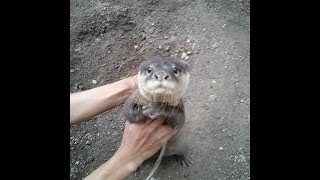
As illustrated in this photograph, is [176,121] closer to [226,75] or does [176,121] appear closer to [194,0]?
[226,75]

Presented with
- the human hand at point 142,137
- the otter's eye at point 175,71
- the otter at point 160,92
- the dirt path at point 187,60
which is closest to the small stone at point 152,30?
the dirt path at point 187,60

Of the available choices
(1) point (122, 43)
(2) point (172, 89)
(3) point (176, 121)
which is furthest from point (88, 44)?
(2) point (172, 89)

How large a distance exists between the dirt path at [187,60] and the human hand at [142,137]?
429 millimetres

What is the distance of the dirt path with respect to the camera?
2436 mm

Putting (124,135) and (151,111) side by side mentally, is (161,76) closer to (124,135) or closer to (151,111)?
(151,111)

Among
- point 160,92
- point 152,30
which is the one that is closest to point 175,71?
point 160,92

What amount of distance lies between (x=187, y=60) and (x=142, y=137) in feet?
3.02

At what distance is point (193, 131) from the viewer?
8.23 ft

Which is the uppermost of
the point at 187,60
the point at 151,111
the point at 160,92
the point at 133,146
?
the point at 160,92

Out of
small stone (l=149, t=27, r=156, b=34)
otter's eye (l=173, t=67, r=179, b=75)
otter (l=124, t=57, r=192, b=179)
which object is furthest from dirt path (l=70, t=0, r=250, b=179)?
otter's eye (l=173, t=67, r=179, b=75)

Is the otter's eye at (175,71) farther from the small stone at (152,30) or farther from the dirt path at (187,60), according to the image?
the small stone at (152,30)

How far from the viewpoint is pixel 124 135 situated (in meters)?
2.03

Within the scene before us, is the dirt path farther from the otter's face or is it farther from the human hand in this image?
the otter's face

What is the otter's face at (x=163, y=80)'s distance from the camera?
1.65m
